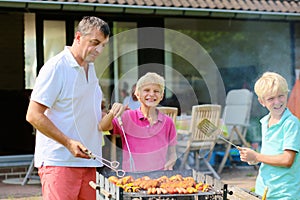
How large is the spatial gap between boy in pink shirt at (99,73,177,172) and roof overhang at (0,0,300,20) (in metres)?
4.04

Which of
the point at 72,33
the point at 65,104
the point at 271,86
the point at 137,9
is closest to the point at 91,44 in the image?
the point at 65,104

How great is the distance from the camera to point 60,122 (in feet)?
11.2

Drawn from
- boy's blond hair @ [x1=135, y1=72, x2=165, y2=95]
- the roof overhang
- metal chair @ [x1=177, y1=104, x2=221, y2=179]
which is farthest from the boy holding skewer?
the roof overhang

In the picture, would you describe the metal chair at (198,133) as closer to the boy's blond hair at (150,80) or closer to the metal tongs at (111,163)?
the boy's blond hair at (150,80)

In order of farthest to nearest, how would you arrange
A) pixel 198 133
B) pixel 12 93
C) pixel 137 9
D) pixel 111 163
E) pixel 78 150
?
1. pixel 12 93
2. pixel 137 9
3. pixel 198 133
4. pixel 111 163
5. pixel 78 150

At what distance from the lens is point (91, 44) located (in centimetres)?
336

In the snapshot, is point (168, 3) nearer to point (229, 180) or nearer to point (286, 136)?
point (229, 180)

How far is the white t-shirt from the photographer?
334cm

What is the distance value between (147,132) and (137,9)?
15.0ft

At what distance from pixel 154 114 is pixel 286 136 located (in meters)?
0.93

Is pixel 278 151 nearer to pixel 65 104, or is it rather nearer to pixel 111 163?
pixel 111 163

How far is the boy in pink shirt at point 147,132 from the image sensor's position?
3.88 m

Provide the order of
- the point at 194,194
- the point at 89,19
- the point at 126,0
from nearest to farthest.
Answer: the point at 194,194 < the point at 89,19 < the point at 126,0

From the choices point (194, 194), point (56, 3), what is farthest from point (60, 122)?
point (56, 3)
